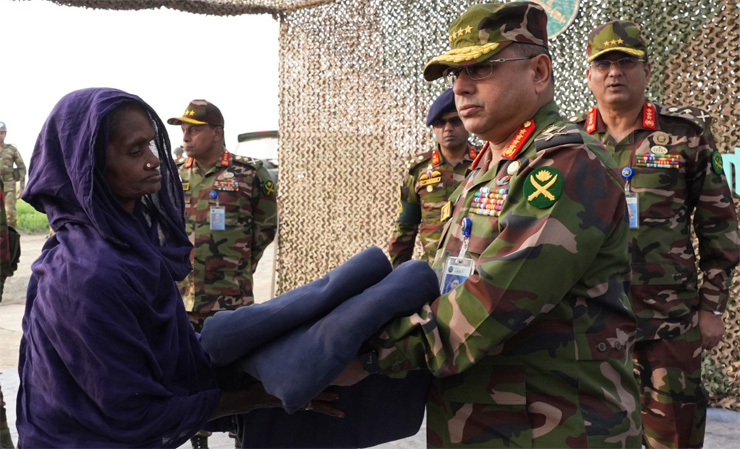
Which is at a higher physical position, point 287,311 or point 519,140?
point 519,140

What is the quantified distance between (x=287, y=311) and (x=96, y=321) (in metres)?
0.47

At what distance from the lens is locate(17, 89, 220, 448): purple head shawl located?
5.66ft

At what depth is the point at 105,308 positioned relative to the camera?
5.66 ft

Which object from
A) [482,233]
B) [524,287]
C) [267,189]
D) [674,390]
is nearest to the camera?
[524,287]

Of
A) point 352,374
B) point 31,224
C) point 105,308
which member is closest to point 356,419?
point 352,374

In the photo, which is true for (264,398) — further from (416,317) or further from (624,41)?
(624,41)

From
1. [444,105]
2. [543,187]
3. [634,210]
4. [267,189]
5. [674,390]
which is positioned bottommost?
[674,390]

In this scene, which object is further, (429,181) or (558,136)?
(429,181)

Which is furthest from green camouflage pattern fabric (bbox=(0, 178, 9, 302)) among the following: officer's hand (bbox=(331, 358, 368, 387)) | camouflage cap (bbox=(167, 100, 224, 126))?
officer's hand (bbox=(331, 358, 368, 387))

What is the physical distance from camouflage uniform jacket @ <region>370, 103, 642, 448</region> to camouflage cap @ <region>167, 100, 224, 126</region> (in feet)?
12.3

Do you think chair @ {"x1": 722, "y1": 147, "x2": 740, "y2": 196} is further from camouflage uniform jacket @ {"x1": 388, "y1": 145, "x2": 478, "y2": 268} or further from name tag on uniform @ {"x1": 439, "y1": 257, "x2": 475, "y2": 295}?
name tag on uniform @ {"x1": 439, "y1": 257, "x2": 475, "y2": 295}

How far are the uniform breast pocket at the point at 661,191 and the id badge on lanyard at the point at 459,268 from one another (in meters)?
1.83

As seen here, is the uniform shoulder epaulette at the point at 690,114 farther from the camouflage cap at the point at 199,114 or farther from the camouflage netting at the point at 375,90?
the camouflage cap at the point at 199,114

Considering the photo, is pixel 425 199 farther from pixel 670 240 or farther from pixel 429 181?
pixel 670 240
